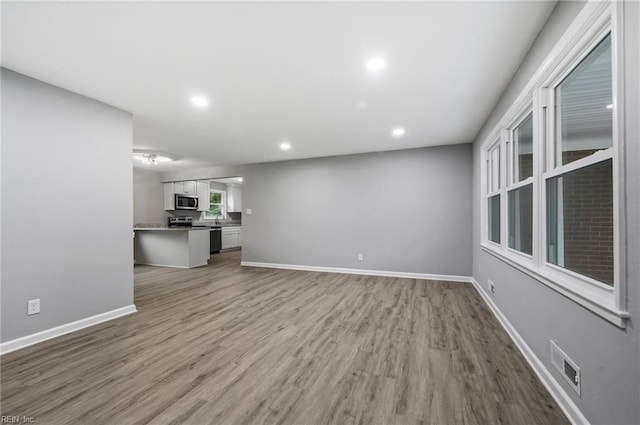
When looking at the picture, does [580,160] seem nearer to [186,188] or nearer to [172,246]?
[172,246]

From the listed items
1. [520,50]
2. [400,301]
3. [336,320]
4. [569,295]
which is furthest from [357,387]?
[520,50]

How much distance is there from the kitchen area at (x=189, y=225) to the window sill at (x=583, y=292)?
6.20m

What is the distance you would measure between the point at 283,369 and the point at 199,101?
292 cm

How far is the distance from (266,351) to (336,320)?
96 cm

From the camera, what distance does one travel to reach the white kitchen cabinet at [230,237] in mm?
8945

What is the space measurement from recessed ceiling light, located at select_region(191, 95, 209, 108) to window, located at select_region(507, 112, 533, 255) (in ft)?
11.0

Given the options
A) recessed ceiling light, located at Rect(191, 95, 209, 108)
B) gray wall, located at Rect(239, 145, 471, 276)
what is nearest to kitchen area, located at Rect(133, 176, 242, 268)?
gray wall, located at Rect(239, 145, 471, 276)

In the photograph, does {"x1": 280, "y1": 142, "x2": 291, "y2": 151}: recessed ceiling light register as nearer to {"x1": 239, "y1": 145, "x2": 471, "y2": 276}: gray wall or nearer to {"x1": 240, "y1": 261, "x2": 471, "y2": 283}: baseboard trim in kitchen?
{"x1": 239, "y1": 145, "x2": 471, "y2": 276}: gray wall

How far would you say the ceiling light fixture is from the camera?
512 cm

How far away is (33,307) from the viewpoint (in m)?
2.41

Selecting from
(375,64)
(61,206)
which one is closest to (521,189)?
(375,64)

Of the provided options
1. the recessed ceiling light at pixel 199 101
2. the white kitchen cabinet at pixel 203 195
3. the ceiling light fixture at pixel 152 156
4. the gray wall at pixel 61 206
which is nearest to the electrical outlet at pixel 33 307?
the gray wall at pixel 61 206

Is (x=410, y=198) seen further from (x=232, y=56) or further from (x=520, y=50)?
(x=232, y=56)

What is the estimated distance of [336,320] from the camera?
2.96 metres
